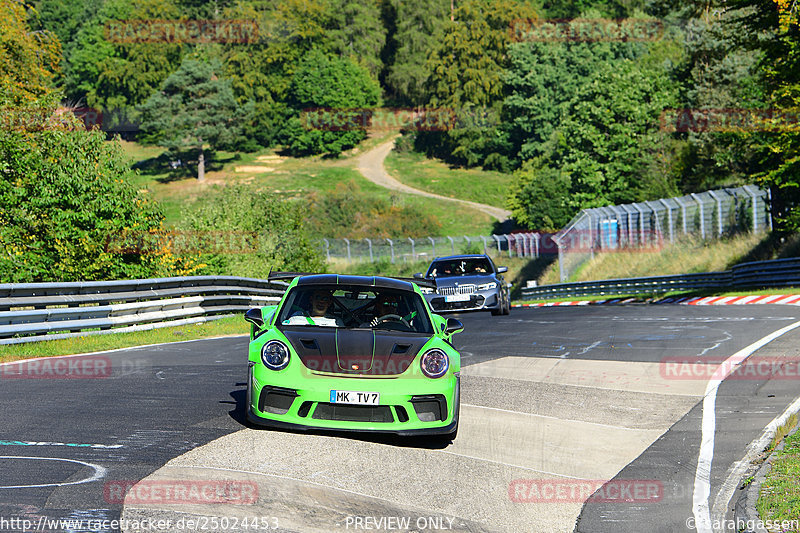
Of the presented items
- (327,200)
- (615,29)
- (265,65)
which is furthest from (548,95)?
(265,65)

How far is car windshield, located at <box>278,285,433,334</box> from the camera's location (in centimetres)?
861

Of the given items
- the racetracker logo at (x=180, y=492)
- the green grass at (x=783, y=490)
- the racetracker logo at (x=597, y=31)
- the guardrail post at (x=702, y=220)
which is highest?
the racetracker logo at (x=597, y=31)

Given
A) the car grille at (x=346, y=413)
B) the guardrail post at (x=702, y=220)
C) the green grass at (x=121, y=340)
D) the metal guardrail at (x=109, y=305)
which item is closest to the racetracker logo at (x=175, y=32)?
the guardrail post at (x=702, y=220)

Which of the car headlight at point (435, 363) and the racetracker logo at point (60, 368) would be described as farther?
the racetracker logo at point (60, 368)

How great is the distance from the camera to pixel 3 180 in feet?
79.6

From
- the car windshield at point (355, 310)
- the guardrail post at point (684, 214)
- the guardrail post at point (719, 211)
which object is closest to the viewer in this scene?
the car windshield at point (355, 310)

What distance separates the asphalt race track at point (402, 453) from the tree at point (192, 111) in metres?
93.7

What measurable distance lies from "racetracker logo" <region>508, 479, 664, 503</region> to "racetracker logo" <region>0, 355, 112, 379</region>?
6405 millimetres

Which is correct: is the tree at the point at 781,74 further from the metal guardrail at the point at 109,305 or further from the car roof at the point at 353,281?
the car roof at the point at 353,281

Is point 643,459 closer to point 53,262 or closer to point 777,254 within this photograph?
point 53,262

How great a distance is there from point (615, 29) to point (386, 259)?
5490cm

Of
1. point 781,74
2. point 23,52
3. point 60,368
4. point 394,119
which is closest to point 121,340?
point 60,368

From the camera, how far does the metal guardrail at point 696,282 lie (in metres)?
29.2

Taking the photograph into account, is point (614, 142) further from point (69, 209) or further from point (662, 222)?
point (69, 209)
